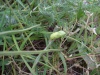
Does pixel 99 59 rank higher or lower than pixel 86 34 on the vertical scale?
lower

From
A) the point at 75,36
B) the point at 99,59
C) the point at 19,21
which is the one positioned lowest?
the point at 99,59

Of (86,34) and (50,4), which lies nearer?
(86,34)

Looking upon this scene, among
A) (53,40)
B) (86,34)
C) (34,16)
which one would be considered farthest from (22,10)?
(86,34)

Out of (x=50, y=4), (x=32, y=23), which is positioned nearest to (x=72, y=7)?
(x=50, y=4)

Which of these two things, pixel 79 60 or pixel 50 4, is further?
pixel 50 4

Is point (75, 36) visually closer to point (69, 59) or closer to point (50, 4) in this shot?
point (69, 59)

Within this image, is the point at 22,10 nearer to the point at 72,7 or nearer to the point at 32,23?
the point at 32,23
